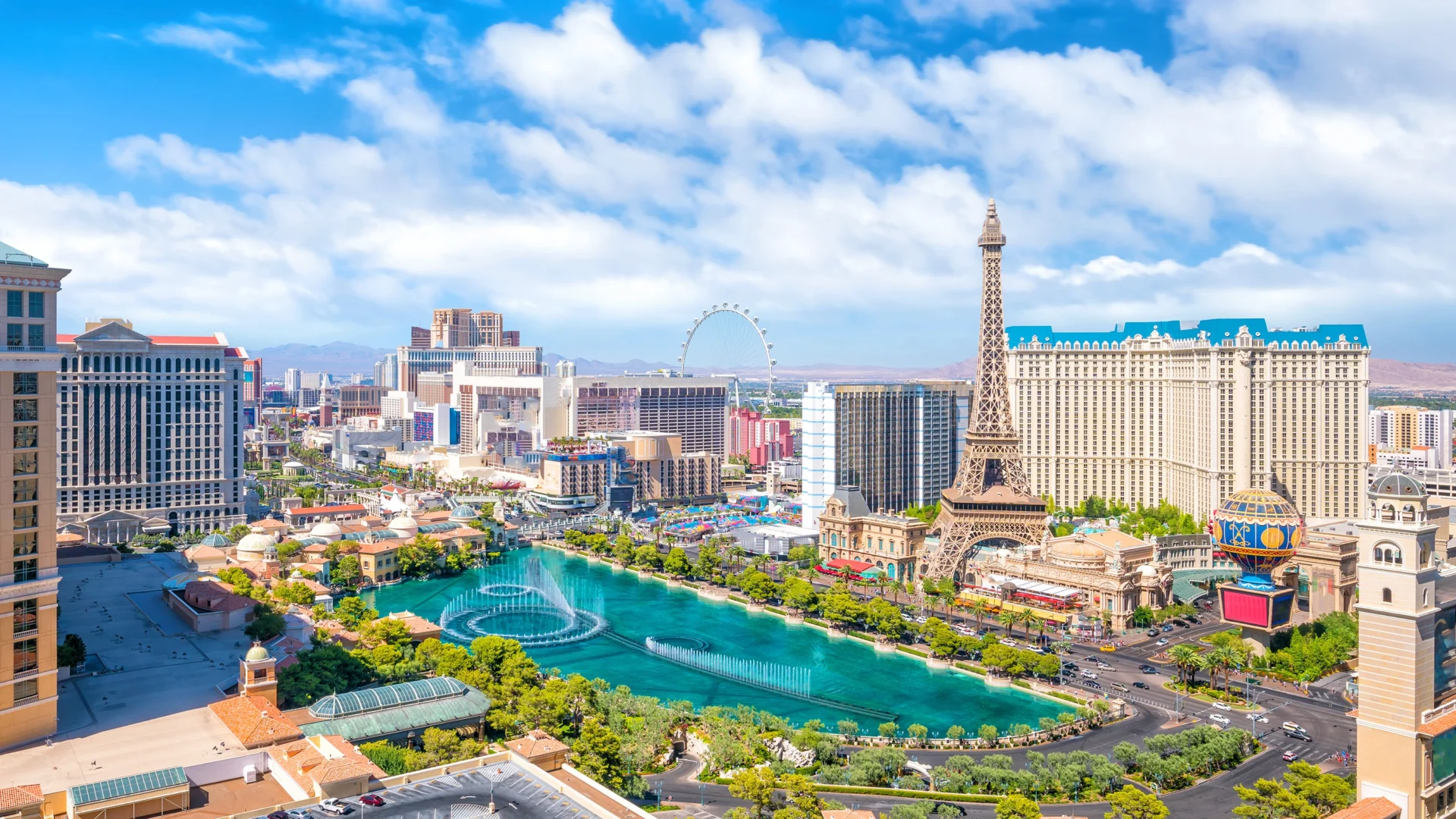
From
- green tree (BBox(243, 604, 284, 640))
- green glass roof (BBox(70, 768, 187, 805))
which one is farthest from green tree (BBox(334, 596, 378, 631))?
green glass roof (BBox(70, 768, 187, 805))

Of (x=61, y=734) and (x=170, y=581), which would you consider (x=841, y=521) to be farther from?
(x=61, y=734)

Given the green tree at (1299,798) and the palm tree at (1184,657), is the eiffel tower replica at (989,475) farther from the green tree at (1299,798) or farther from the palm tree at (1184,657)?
the green tree at (1299,798)

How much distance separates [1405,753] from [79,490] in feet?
275

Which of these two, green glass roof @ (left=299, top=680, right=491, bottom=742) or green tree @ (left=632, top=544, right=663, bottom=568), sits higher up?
green glass roof @ (left=299, top=680, right=491, bottom=742)

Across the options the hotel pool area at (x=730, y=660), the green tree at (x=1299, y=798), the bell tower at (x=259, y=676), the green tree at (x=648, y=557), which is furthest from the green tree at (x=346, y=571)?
the green tree at (x=1299, y=798)

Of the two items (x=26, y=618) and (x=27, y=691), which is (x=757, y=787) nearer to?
(x=27, y=691)

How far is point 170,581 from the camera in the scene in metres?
49.4

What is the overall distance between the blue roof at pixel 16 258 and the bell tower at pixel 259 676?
1323 centimetres

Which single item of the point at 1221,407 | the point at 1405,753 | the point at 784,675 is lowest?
the point at 784,675

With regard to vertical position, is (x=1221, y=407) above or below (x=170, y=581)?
above

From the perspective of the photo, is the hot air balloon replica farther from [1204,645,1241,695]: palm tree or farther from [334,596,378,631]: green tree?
[334,596,378,631]: green tree

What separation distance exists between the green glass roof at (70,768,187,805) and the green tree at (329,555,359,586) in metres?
46.0

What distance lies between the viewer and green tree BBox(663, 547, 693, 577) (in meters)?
70.3

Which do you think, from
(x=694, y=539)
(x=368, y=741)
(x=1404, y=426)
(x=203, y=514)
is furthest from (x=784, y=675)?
(x=1404, y=426)
